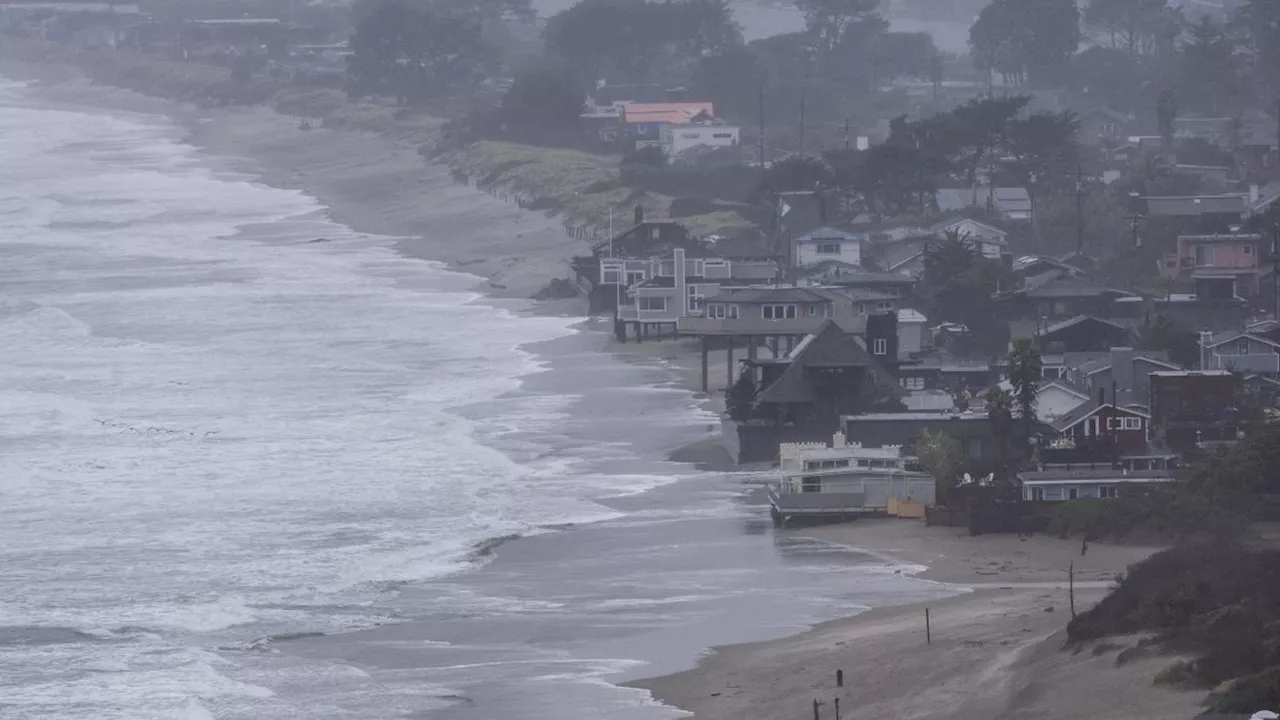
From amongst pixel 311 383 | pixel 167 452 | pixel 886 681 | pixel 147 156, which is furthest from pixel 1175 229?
pixel 147 156

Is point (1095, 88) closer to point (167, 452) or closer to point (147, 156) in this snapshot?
point (147, 156)

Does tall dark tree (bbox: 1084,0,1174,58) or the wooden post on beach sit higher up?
tall dark tree (bbox: 1084,0,1174,58)

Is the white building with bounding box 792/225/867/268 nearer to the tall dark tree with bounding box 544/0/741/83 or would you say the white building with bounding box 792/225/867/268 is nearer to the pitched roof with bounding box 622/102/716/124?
the pitched roof with bounding box 622/102/716/124

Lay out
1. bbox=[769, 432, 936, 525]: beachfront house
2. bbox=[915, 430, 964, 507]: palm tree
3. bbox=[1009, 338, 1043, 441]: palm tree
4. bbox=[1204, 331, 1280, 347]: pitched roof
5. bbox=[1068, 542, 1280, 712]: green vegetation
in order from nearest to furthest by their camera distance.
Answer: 1. bbox=[1068, 542, 1280, 712]: green vegetation
2. bbox=[769, 432, 936, 525]: beachfront house
3. bbox=[915, 430, 964, 507]: palm tree
4. bbox=[1009, 338, 1043, 441]: palm tree
5. bbox=[1204, 331, 1280, 347]: pitched roof

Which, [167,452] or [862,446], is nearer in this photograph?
[862,446]

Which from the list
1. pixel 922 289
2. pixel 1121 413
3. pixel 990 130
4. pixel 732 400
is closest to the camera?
pixel 1121 413

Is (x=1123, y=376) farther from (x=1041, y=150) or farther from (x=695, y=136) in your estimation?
(x=695, y=136)

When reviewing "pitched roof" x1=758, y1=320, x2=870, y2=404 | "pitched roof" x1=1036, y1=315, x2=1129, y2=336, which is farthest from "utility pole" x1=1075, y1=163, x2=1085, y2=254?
"pitched roof" x1=758, y1=320, x2=870, y2=404
